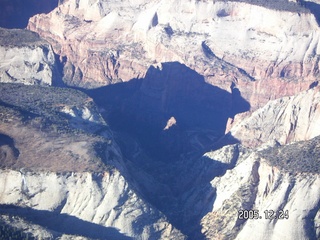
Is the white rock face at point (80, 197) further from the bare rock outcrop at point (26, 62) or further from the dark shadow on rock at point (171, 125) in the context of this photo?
the bare rock outcrop at point (26, 62)

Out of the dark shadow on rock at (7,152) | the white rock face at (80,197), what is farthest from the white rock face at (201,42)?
the white rock face at (80,197)

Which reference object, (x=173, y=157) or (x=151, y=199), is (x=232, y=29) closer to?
(x=173, y=157)

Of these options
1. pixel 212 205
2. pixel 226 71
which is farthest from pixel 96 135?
pixel 226 71

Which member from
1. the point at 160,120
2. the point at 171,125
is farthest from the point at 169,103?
the point at 171,125

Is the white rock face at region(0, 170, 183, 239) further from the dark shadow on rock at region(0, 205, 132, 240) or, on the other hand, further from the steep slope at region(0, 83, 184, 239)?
the dark shadow on rock at region(0, 205, 132, 240)

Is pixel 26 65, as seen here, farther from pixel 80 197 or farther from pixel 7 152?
pixel 80 197
